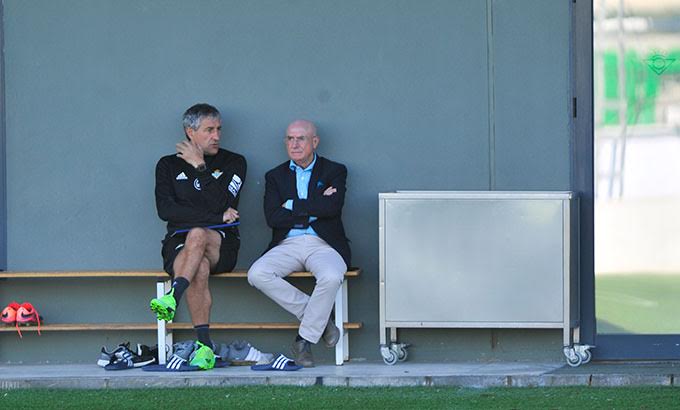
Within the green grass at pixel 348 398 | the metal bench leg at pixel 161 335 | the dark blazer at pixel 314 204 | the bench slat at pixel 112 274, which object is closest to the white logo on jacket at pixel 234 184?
the dark blazer at pixel 314 204

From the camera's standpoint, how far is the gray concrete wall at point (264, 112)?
297 inches

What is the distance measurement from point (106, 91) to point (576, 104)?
2551 millimetres

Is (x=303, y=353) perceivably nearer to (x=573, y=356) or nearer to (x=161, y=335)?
(x=161, y=335)

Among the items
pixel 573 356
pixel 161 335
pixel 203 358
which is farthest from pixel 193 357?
pixel 573 356

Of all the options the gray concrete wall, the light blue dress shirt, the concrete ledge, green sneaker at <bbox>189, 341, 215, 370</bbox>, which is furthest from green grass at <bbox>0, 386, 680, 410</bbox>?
the light blue dress shirt

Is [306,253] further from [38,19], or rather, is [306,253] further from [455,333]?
[38,19]

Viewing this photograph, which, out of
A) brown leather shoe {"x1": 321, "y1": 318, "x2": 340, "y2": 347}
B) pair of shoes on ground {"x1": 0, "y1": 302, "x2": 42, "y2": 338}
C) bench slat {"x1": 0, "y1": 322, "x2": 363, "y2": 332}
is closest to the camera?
brown leather shoe {"x1": 321, "y1": 318, "x2": 340, "y2": 347}

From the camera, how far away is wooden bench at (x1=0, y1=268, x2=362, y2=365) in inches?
293

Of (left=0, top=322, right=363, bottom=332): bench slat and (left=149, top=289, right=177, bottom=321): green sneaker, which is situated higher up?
(left=149, top=289, right=177, bottom=321): green sneaker

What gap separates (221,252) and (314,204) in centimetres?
56

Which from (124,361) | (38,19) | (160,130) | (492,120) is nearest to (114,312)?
(124,361)

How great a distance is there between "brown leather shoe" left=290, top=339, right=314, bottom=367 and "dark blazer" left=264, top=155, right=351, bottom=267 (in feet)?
1.59

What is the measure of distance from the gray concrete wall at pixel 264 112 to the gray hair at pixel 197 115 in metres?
0.18

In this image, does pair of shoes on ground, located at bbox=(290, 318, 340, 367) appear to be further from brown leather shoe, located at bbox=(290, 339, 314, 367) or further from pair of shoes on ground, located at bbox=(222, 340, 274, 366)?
pair of shoes on ground, located at bbox=(222, 340, 274, 366)
